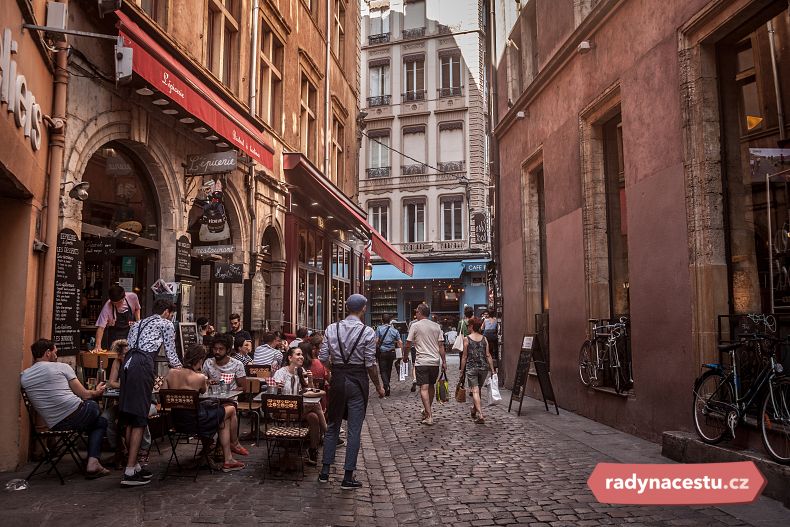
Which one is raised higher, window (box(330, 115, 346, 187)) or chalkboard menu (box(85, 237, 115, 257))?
window (box(330, 115, 346, 187))

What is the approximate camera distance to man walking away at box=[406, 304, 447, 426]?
9.38 m

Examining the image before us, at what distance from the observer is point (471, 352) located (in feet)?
32.1

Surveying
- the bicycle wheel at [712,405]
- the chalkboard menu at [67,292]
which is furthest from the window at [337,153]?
the bicycle wheel at [712,405]

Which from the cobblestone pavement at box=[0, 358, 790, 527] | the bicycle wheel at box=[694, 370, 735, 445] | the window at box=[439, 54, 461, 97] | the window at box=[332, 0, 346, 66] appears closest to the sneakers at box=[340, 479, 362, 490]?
the cobblestone pavement at box=[0, 358, 790, 527]

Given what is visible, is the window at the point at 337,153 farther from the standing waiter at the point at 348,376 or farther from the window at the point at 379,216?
the standing waiter at the point at 348,376

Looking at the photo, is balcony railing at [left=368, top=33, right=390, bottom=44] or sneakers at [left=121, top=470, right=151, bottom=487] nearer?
sneakers at [left=121, top=470, right=151, bottom=487]

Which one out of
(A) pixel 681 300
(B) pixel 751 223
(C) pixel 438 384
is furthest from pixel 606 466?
(C) pixel 438 384

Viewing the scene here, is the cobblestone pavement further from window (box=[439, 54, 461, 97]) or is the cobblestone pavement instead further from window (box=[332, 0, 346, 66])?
window (box=[439, 54, 461, 97])

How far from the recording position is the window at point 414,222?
3167 cm

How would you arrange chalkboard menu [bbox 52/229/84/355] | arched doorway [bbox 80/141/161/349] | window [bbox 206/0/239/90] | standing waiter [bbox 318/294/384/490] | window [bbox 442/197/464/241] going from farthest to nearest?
window [bbox 442/197/464/241] → window [bbox 206/0/239/90] → arched doorway [bbox 80/141/161/349] → chalkboard menu [bbox 52/229/84/355] → standing waiter [bbox 318/294/384/490]

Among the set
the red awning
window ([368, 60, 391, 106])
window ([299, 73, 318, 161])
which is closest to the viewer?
the red awning

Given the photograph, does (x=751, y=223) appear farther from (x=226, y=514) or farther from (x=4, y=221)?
(x=4, y=221)

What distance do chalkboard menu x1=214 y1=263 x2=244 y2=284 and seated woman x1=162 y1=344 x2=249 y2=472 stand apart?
4.76 meters

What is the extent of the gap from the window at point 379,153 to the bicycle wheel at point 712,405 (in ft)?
87.5
